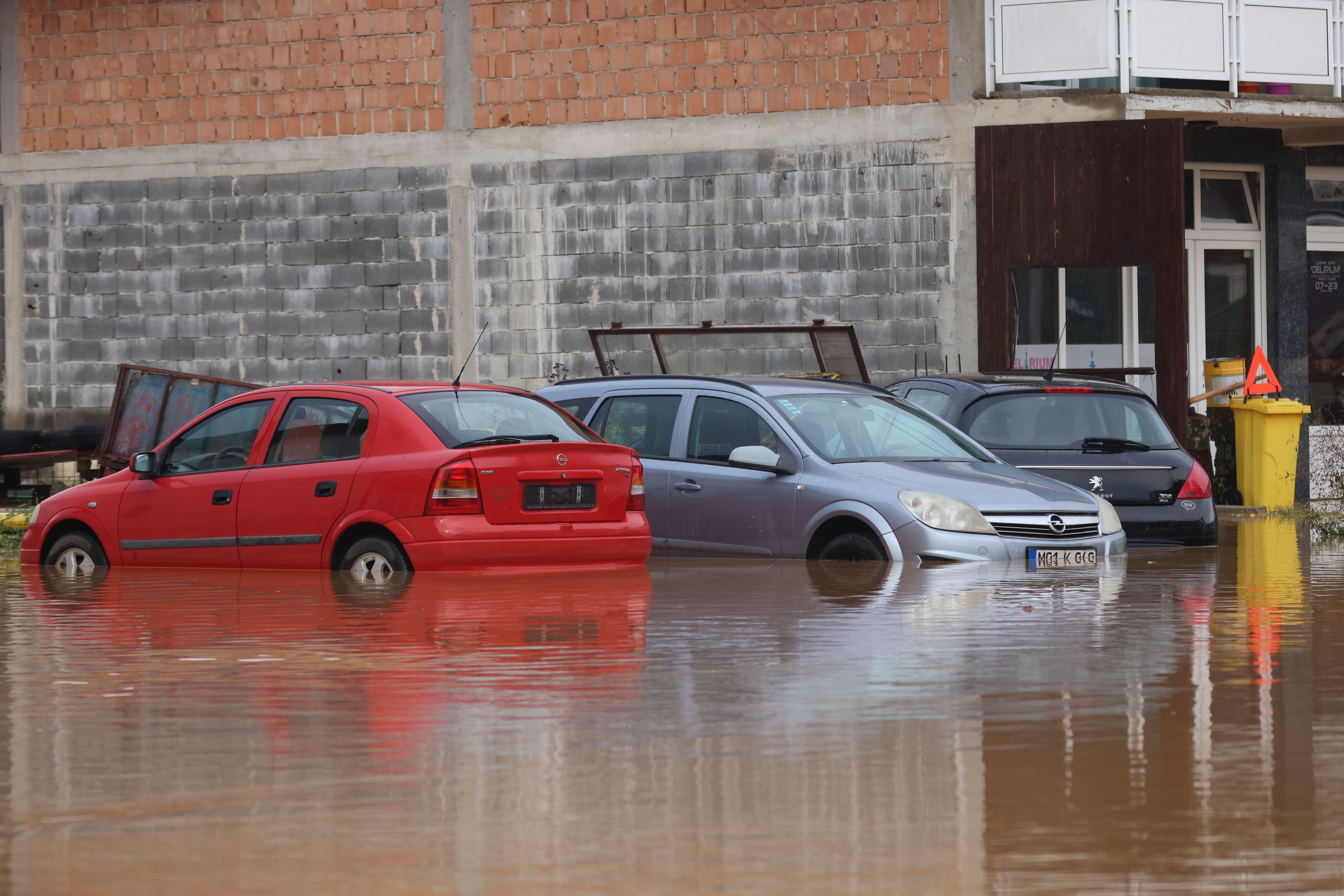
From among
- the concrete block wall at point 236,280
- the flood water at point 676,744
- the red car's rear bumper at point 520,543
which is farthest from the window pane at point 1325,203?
the red car's rear bumper at point 520,543

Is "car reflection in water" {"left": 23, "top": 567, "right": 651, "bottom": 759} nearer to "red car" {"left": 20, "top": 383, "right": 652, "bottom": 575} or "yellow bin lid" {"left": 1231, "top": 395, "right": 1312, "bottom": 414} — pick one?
"red car" {"left": 20, "top": 383, "right": 652, "bottom": 575}

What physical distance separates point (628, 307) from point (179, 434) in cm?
1001

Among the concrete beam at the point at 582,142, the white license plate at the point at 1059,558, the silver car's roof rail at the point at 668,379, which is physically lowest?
the white license plate at the point at 1059,558

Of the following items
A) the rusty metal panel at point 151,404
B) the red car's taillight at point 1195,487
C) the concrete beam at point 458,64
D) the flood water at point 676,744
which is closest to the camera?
the flood water at point 676,744

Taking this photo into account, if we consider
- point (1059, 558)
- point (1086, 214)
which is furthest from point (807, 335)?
point (1059, 558)

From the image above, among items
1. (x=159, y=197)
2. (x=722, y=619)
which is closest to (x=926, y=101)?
(x=159, y=197)

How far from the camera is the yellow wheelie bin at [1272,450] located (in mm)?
20828

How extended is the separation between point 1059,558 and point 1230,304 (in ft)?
43.2

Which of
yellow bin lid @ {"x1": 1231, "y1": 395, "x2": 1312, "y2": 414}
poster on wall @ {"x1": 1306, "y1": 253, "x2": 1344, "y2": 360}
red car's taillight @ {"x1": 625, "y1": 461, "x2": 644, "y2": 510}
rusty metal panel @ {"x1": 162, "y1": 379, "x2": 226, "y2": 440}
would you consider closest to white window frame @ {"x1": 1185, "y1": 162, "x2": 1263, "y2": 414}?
poster on wall @ {"x1": 1306, "y1": 253, "x2": 1344, "y2": 360}

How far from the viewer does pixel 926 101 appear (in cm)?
2100

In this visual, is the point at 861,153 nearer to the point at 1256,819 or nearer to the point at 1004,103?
the point at 1004,103

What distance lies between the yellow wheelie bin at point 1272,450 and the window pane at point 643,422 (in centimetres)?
969

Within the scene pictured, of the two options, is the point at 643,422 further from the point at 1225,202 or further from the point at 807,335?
the point at 1225,202

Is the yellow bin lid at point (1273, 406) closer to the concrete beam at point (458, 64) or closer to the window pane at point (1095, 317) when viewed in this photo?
the window pane at point (1095, 317)
